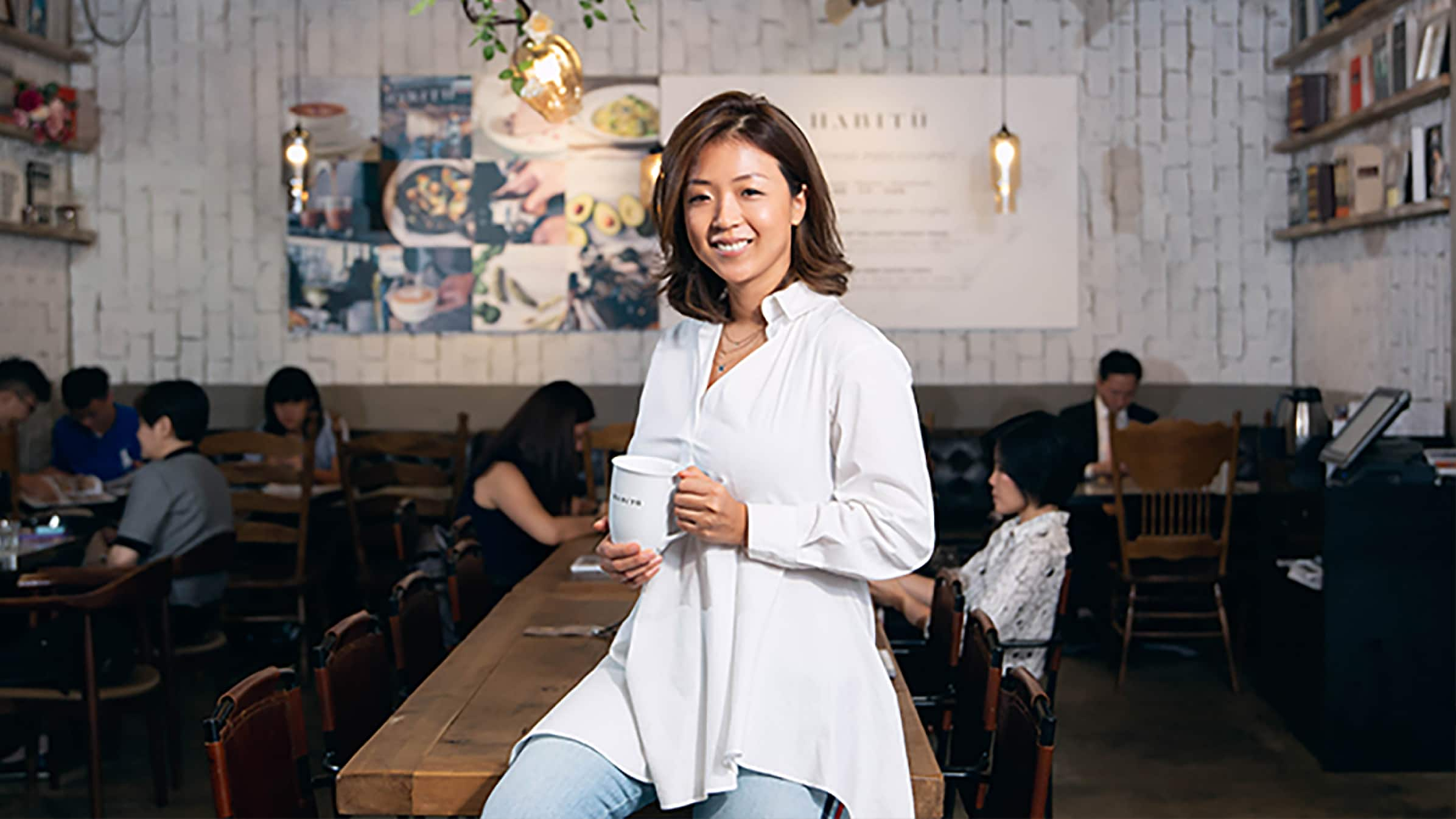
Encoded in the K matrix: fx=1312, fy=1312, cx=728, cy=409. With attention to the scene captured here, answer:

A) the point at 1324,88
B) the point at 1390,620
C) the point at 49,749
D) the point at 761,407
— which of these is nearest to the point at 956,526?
the point at 1390,620

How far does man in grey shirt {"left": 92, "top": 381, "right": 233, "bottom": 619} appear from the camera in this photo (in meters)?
4.12

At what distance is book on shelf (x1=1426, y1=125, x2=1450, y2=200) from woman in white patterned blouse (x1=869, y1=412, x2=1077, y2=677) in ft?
8.30

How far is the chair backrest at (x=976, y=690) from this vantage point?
2.34 meters

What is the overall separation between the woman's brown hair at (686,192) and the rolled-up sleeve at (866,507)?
0.73 feet

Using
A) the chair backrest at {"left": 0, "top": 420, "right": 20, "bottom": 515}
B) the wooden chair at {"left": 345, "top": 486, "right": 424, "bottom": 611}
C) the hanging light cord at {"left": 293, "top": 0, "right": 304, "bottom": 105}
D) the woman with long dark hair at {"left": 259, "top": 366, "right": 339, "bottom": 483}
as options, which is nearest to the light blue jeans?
the wooden chair at {"left": 345, "top": 486, "right": 424, "bottom": 611}

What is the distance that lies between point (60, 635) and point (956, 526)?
3.94 m

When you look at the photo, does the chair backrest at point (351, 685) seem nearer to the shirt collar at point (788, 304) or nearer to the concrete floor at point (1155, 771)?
the shirt collar at point (788, 304)

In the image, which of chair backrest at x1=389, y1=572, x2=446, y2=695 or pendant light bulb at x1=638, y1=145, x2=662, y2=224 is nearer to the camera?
chair backrest at x1=389, y1=572, x2=446, y2=695

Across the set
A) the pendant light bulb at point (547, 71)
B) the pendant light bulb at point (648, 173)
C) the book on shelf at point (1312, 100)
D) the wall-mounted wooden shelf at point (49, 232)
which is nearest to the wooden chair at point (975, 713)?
the pendant light bulb at point (547, 71)

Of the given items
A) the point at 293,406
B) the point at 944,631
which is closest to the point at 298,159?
the point at 293,406

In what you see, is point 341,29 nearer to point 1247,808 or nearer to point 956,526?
point 956,526

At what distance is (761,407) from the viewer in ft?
5.59

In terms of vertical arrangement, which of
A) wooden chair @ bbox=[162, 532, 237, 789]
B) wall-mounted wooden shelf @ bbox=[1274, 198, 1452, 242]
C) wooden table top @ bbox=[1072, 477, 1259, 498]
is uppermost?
wall-mounted wooden shelf @ bbox=[1274, 198, 1452, 242]

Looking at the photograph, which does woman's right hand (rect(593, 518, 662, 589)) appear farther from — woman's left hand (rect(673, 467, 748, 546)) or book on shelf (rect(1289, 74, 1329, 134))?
book on shelf (rect(1289, 74, 1329, 134))
